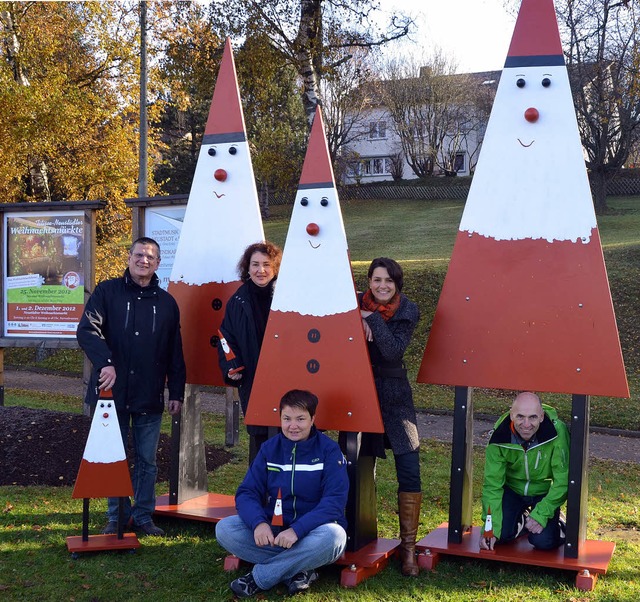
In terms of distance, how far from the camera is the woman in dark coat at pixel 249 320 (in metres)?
5.36

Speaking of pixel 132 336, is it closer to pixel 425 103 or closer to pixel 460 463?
pixel 460 463

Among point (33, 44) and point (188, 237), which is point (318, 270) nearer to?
point (188, 237)

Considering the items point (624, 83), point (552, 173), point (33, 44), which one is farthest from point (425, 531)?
point (624, 83)

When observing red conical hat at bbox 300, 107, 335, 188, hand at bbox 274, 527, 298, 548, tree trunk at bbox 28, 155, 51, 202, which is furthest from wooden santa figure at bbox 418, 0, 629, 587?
tree trunk at bbox 28, 155, 51, 202

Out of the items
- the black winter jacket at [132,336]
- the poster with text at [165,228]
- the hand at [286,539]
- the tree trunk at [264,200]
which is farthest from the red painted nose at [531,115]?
the tree trunk at [264,200]

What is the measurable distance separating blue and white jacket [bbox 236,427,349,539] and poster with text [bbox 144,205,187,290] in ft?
13.9

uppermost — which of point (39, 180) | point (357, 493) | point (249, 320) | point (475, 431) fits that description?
point (39, 180)

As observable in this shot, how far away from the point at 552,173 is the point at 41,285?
664 cm

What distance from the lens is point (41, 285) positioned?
31.0 feet

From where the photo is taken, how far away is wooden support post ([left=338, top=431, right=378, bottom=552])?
4.85 metres

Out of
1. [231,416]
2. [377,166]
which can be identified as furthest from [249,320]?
[377,166]

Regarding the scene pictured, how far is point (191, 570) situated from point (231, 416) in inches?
128

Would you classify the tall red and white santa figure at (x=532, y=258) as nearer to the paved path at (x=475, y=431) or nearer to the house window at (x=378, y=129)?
the paved path at (x=475, y=431)

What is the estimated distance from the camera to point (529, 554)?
4.78 meters
